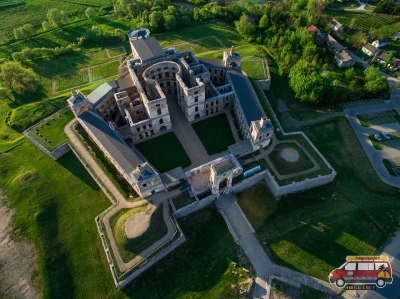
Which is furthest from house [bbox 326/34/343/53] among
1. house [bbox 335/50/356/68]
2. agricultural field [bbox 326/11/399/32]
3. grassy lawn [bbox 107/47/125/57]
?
grassy lawn [bbox 107/47/125/57]

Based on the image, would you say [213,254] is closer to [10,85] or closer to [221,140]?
[221,140]

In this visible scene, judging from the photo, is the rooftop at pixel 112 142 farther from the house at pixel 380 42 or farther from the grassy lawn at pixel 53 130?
the house at pixel 380 42

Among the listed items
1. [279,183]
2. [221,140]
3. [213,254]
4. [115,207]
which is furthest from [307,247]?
[115,207]

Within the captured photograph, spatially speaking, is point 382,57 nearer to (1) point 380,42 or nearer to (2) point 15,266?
(1) point 380,42

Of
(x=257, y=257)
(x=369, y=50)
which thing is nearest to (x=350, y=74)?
(x=369, y=50)

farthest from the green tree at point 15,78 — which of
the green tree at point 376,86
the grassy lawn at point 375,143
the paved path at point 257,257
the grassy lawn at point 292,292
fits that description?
the green tree at point 376,86
